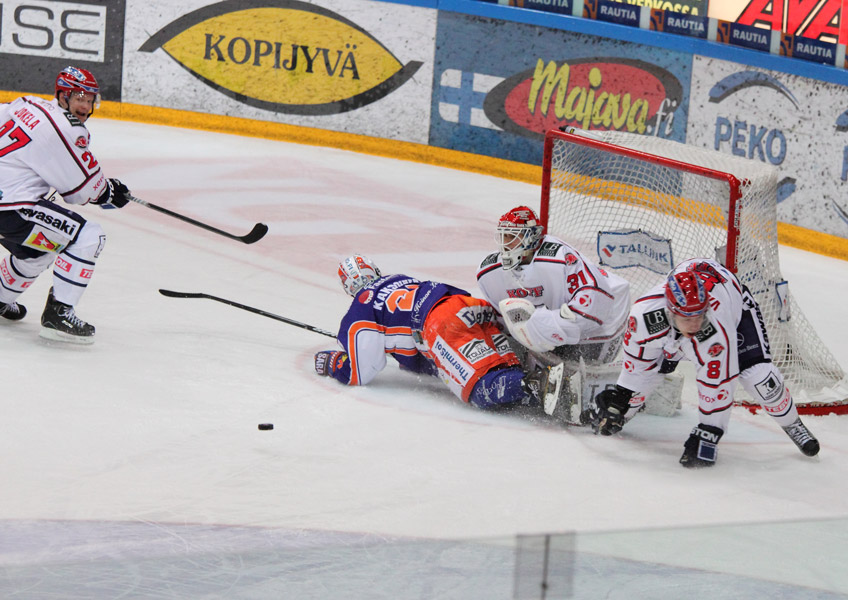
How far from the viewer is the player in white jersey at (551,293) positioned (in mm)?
4391

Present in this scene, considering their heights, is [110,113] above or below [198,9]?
below

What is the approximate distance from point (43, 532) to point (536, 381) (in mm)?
1843

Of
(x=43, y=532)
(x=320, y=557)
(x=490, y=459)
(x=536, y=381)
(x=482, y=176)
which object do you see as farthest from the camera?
(x=482, y=176)

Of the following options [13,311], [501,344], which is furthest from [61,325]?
[501,344]

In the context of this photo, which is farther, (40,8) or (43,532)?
(40,8)

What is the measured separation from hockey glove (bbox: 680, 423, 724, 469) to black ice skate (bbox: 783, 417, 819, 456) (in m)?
0.34

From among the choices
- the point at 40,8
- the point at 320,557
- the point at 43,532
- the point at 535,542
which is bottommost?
the point at 43,532

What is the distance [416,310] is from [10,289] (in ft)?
5.85

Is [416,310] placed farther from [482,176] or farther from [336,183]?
[482,176]

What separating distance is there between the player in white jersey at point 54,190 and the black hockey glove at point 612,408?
7.04 feet

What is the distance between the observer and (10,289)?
5160mm

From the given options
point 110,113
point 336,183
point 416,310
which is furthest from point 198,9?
point 416,310

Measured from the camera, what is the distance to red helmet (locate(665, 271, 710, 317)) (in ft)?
12.6

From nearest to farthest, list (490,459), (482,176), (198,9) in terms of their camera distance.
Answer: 1. (490,459)
2. (482,176)
3. (198,9)
